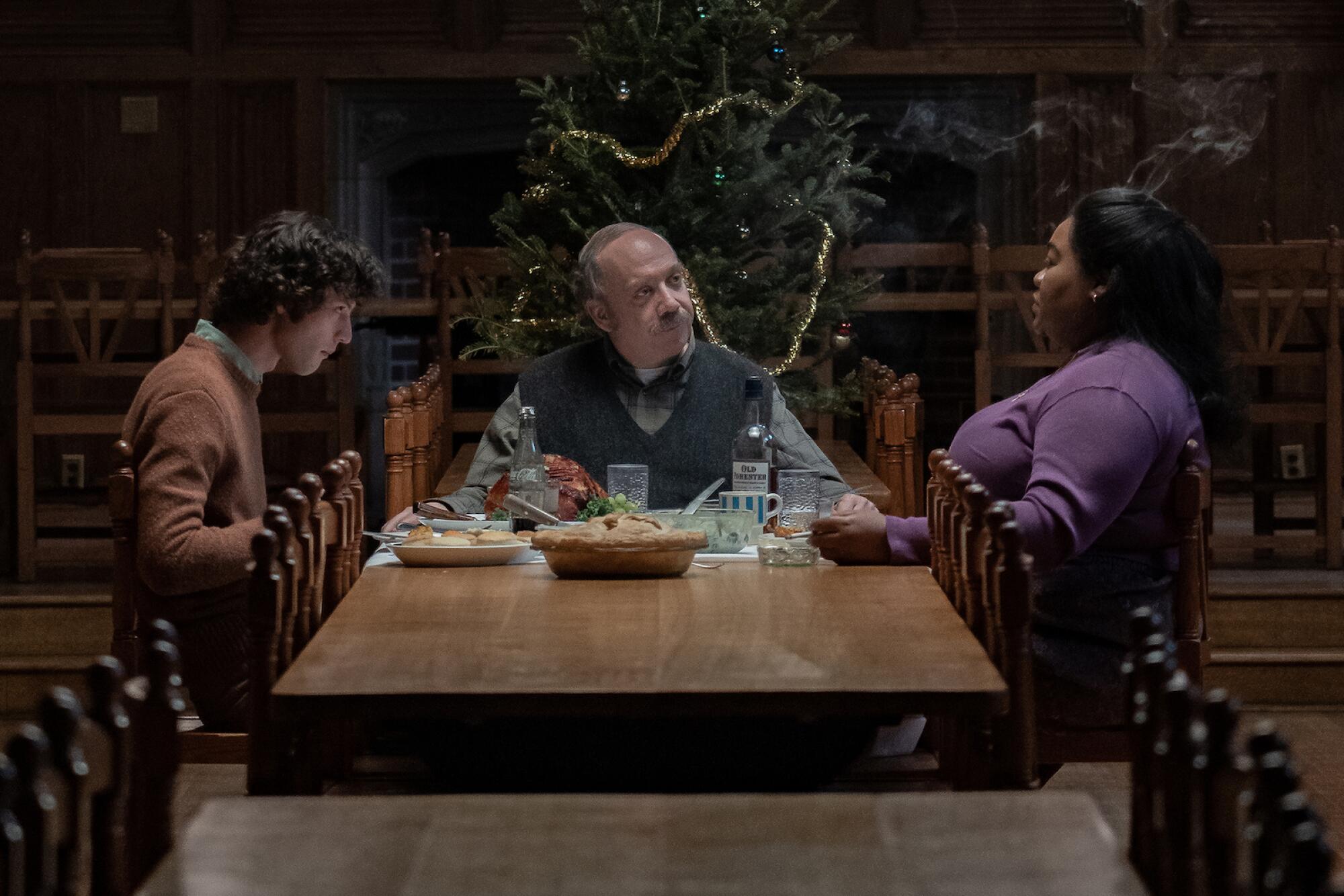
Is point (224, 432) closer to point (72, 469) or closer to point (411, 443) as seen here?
point (411, 443)

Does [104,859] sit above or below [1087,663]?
above

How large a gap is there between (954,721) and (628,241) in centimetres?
158

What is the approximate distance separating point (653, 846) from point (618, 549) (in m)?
1.12

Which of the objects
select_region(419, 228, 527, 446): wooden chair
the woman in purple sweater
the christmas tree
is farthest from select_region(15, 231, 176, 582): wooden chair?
the woman in purple sweater

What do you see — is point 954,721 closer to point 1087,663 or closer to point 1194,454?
point 1087,663

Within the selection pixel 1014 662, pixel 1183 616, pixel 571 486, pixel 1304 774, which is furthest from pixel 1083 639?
pixel 1304 774

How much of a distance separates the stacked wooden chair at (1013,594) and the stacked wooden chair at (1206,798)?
0.07 meters

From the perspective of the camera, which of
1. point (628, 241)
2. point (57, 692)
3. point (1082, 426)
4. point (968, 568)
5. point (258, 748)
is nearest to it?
point (57, 692)

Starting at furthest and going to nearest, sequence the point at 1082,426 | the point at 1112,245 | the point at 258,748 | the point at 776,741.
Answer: the point at 1112,245
the point at 1082,426
the point at 776,741
the point at 258,748

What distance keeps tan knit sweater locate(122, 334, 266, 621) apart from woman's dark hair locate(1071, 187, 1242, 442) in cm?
146

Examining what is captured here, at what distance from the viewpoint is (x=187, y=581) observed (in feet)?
8.50

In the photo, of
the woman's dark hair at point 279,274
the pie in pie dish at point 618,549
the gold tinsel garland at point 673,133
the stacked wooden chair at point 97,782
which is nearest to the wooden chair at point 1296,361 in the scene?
the gold tinsel garland at point 673,133

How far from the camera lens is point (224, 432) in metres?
2.71

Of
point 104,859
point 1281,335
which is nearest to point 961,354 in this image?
point 1281,335
